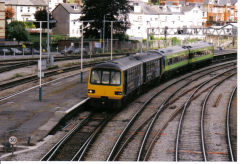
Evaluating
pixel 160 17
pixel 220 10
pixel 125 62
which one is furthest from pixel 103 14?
pixel 125 62

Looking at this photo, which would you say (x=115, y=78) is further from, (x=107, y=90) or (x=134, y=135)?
(x=134, y=135)

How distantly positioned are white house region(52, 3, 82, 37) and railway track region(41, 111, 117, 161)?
245ft

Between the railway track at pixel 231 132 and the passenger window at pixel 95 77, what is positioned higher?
the passenger window at pixel 95 77

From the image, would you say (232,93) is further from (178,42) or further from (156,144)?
(178,42)

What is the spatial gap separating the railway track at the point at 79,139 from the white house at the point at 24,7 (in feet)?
271

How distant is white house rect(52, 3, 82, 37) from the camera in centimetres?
10025

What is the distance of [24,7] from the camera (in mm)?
106375

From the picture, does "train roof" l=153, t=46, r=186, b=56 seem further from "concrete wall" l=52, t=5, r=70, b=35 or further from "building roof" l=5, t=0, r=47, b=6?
"building roof" l=5, t=0, r=47, b=6

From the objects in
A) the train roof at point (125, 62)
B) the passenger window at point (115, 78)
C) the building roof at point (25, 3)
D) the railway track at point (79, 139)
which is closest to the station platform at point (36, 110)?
the railway track at point (79, 139)

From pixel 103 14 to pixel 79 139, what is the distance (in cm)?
5973

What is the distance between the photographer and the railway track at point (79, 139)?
61.3 feet

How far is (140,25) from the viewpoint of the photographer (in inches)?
3969

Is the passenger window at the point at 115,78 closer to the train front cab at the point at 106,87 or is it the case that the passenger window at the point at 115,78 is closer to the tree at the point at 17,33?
the train front cab at the point at 106,87

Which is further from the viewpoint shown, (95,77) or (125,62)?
(125,62)
